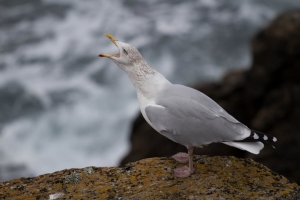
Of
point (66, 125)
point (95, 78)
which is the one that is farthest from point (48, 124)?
point (95, 78)

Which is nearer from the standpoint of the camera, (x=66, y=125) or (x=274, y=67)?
(x=274, y=67)

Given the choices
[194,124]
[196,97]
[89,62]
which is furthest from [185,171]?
[89,62]

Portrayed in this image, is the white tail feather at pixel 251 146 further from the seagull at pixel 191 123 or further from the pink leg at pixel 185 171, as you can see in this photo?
the pink leg at pixel 185 171

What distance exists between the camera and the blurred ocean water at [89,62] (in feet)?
42.1

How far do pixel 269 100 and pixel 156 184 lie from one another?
5346 millimetres

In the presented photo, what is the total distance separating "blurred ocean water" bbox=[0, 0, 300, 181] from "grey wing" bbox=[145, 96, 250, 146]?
815 cm

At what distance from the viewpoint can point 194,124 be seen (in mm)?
4473

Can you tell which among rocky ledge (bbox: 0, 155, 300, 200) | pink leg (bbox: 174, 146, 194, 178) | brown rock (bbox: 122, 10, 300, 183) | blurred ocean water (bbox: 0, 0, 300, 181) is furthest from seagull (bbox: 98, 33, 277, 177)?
blurred ocean water (bbox: 0, 0, 300, 181)

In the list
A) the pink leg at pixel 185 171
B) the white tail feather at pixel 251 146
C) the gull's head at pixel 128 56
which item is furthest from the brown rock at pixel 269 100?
the gull's head at pixel 128 56

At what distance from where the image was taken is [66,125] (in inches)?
520

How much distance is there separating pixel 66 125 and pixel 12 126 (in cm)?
160

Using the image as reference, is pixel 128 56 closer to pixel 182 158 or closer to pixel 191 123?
pixel 191 123

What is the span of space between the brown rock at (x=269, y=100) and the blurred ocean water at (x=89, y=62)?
10.8ft

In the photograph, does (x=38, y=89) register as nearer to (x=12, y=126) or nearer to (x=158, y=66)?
(x=12, y=126)
